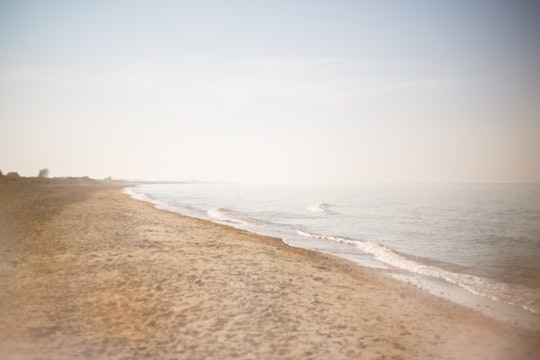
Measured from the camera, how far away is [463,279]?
13562 millimetres

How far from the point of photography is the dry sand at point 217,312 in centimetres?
672

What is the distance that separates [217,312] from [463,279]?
11002mm

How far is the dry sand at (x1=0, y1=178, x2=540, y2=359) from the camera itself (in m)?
6.72

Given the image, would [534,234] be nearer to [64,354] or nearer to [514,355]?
[514,355]

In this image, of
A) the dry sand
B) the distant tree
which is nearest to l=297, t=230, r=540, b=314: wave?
the dry sand

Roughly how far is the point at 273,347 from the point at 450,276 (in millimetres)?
10770

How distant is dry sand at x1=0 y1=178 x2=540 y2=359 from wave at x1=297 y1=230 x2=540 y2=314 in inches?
94.7

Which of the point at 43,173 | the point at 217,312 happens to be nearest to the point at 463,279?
the point at 217,312

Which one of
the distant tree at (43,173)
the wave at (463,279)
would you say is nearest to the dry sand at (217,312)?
the wave at (463,279)

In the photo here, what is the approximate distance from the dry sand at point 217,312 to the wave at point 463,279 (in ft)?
7.89

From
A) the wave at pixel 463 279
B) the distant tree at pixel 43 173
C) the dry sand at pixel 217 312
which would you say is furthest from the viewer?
the distant tree at pixel 43 173

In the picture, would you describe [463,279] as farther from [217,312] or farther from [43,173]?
[43,173]

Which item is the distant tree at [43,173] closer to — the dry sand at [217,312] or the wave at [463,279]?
the dry sand at [217,312]

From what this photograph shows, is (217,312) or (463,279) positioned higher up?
(217,312)
